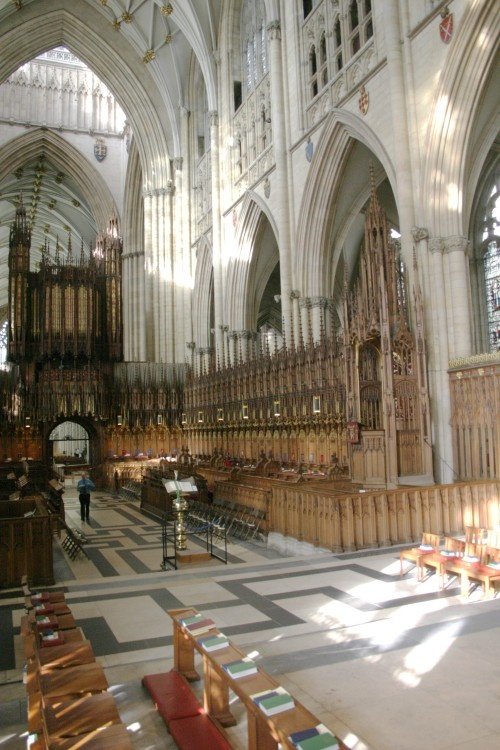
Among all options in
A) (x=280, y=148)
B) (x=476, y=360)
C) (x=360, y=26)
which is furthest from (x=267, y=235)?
(x=476, y=360)

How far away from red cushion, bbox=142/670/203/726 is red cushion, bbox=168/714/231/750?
0.07 metres

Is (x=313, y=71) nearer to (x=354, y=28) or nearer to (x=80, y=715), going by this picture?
(x=354, y=28)

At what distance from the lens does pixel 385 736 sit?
3.75 m

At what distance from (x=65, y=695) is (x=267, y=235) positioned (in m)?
23.0

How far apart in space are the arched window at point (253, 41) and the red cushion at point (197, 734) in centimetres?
2261

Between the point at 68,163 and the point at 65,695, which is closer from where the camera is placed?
the point at 65,695

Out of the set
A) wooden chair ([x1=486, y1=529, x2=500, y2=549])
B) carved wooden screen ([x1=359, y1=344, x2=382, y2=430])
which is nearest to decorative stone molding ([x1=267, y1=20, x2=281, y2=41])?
carved wooden screen ([x1=359, y1=344, x2=382, y2=430])

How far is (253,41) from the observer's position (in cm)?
2411

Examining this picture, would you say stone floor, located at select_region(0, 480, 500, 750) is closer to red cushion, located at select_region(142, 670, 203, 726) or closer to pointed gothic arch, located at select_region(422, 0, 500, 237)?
red cushion, located at select_region(142, 670, 203, 726)

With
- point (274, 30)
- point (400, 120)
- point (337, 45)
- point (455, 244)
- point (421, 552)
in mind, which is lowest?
point (421, 552)

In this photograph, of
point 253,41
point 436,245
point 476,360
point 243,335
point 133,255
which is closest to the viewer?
point 476,360

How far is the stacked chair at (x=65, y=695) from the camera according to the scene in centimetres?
323

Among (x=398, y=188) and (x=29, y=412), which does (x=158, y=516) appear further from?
(x=29, y=412)

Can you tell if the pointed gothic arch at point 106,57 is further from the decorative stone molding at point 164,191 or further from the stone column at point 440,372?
the stone column at point 440,372
